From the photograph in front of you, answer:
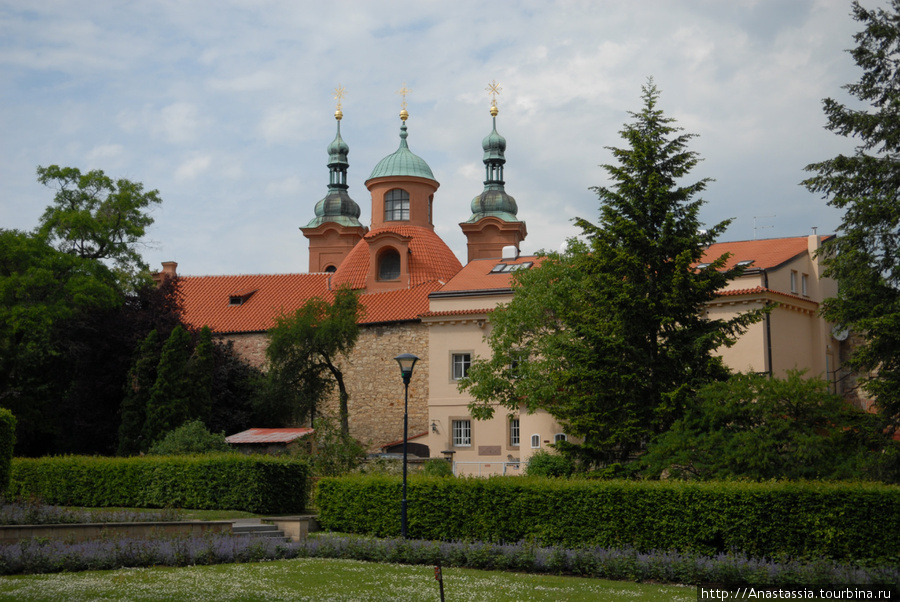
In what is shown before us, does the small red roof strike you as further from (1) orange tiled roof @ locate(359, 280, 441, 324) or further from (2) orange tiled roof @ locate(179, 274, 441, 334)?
(2) orange tiled roof @ locate(179, 274, 441, 334)

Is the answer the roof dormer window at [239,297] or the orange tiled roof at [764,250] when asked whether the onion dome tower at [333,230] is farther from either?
the orange tiled roof at [764,250]

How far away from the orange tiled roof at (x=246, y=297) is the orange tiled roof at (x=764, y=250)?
19.4 metres

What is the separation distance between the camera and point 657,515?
17.7 meters

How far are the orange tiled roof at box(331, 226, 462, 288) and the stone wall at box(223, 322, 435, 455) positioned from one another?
4.00m

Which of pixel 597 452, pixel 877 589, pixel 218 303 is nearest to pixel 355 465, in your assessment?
pixel 597 452

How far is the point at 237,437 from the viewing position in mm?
35188

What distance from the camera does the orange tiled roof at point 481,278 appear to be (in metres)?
39.5

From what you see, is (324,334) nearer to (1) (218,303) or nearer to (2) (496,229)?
(1) (218,303)

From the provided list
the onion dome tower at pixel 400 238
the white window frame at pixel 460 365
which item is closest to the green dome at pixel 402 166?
the onion dome tower at pixel 400 238

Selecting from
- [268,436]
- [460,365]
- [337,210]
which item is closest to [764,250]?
[460,365]

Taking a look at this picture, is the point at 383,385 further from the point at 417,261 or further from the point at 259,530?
the point at 259,530

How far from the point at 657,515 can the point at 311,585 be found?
Result: 673cm

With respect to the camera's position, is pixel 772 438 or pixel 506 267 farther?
pixel 506 267

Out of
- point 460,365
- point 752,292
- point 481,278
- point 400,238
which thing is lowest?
point 460,365
